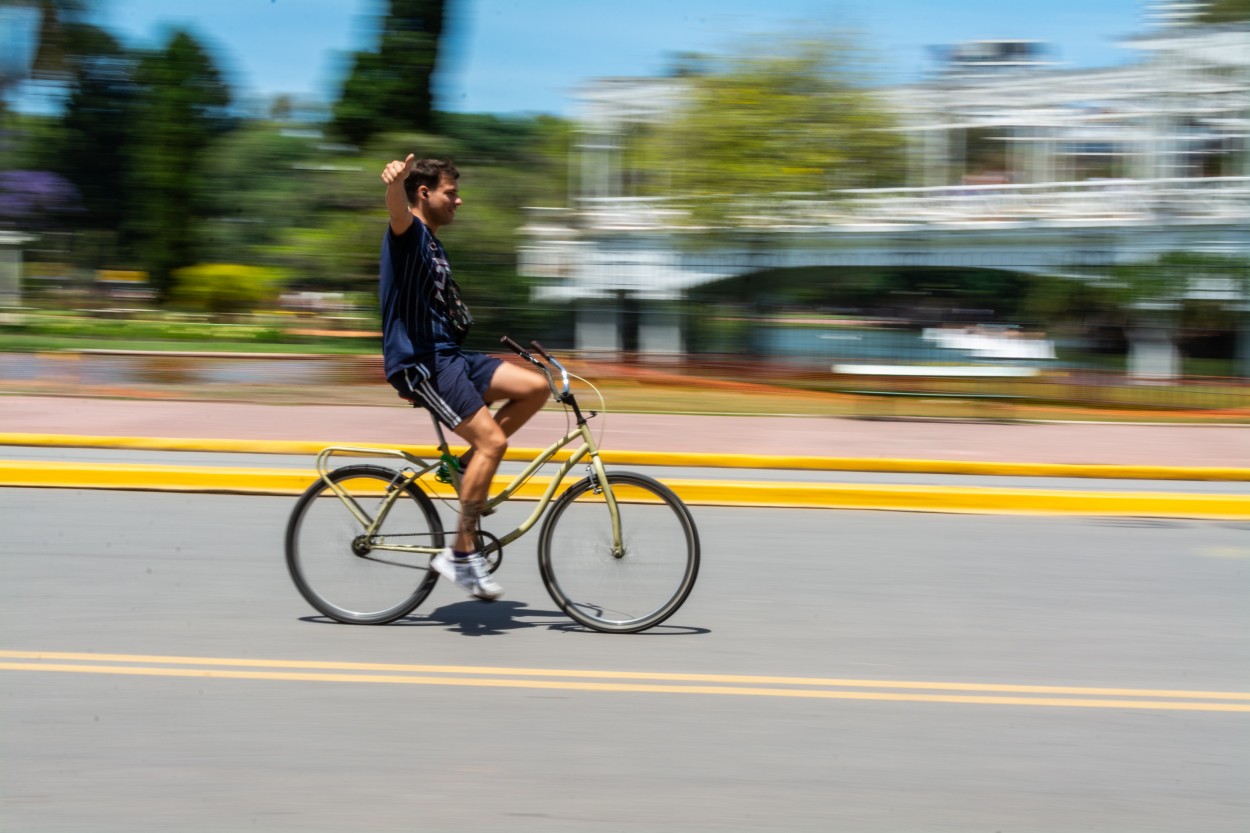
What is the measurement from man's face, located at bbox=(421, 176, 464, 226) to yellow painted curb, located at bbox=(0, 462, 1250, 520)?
3687 mm

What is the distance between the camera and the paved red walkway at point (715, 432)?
12234 millimetres

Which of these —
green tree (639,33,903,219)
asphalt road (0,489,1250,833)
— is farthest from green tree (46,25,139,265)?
asphalt road (0,489,1250,833)

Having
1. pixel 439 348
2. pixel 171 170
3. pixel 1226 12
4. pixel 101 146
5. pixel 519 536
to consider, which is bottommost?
pixel 519 536

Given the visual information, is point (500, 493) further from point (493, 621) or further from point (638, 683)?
point (638, 683)

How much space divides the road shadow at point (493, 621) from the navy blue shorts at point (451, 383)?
0.92m

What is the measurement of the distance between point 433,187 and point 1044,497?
5414 mm

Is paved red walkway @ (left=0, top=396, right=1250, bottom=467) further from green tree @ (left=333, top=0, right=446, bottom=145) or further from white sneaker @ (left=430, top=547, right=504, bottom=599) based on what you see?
green tree @ (left=333, top=0, right=446, bottom=145)

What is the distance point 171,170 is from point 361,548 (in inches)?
1691

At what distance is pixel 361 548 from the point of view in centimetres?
582

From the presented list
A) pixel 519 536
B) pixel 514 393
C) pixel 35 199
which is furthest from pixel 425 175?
pixel 35 199

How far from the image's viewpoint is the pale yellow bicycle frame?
5.66 meters

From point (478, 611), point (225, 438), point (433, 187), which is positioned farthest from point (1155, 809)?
point (225, 438)

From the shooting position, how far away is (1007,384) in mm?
17234

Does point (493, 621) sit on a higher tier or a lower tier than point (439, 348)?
lower
